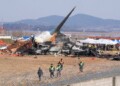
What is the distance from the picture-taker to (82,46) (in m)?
75.1

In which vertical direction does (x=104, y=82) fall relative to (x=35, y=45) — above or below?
above

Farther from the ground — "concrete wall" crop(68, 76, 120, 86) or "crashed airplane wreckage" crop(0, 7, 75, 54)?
"concrete wall" crop(68, 76, 120, 86)

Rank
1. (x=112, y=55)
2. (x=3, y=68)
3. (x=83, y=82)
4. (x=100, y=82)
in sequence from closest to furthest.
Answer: (x=83, y=82) < (x=100, y=82) < (x=3, y=68) < (x=112, y=55)

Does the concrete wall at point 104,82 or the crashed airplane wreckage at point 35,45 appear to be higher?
the concrete wall at point 104,82

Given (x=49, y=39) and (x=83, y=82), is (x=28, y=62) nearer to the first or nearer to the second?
(x=49, y=39)

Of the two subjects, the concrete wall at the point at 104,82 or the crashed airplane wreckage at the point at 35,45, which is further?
the crashed airplane wreckage at the point at 35,45

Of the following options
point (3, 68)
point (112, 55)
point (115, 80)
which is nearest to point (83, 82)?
point (115, 80)

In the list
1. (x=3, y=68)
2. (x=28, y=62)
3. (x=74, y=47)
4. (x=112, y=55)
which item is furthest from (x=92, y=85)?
(x=74, y=47)

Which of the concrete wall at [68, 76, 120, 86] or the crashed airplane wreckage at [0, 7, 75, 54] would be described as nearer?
the concrete wall at [68, 76, 120, 86]

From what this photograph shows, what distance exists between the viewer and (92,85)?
98.0ft

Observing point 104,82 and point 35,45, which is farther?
point 35,45

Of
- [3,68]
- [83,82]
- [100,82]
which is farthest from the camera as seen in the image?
[3,68]

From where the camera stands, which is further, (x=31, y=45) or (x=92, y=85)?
(x=31, y=45)

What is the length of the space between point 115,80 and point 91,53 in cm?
3906
